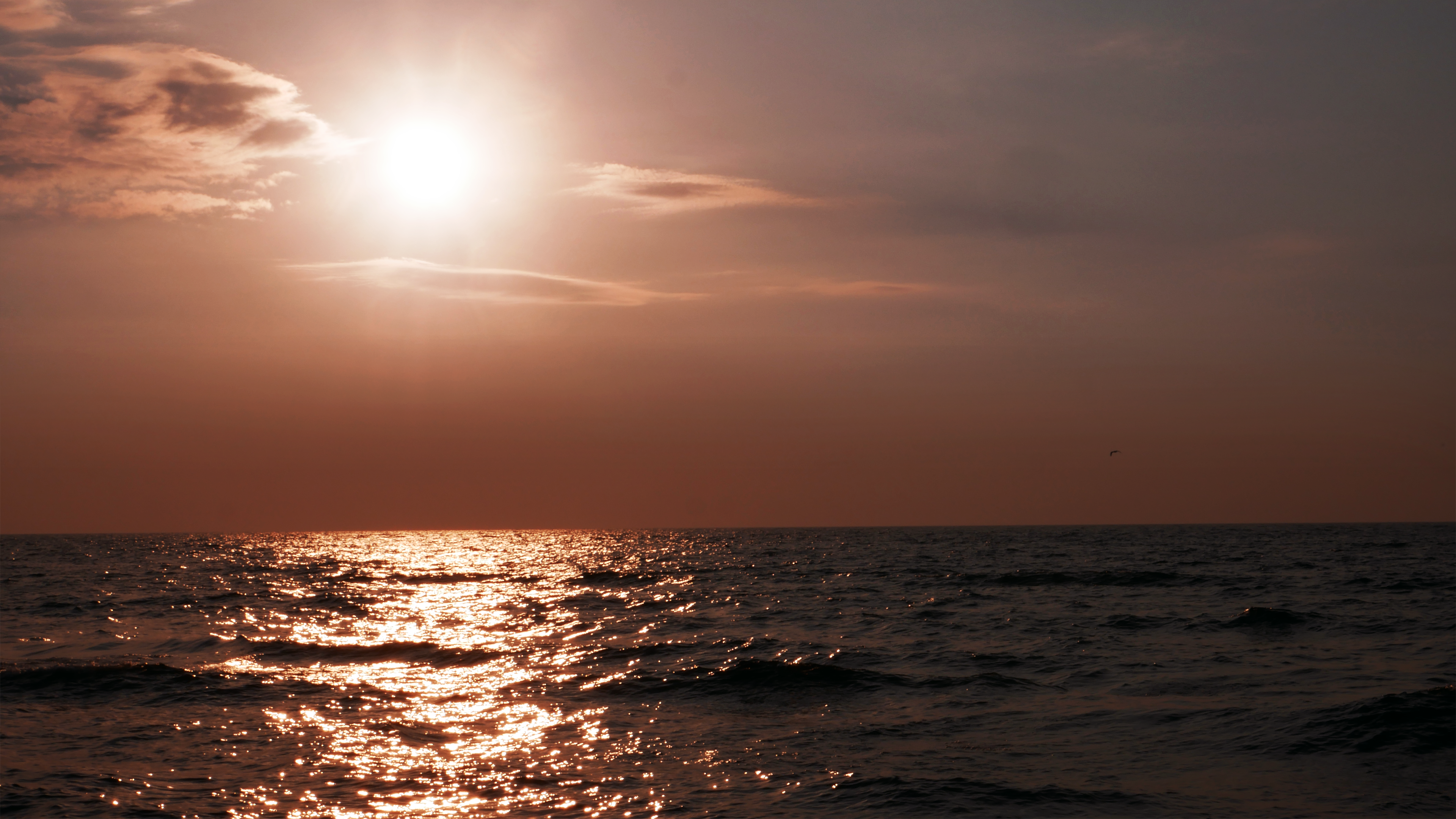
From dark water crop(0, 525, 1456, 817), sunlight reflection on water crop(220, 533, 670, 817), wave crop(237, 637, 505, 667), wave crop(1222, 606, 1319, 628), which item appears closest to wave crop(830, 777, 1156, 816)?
dark water crop(0, 525, 1456, 817)

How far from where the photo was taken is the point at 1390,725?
16688mm

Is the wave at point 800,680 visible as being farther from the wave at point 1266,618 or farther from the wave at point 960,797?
the wave at point 1266,618

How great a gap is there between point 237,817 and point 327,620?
27.0 meters

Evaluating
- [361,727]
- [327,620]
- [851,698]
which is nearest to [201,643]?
[327,620]

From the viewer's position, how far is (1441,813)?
12828 millimetres

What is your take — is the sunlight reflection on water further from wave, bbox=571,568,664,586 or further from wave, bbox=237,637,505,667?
wave, bbox=571,568,664,586

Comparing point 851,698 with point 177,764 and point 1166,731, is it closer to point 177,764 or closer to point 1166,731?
point 1166,731

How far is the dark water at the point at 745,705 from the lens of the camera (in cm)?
1391

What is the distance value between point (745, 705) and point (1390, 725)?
1115 cm

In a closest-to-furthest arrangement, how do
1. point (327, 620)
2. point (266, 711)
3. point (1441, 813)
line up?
point (1441, 813) → point (266, 711) → point (327, 620)

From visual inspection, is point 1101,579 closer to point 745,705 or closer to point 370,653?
point 745,705

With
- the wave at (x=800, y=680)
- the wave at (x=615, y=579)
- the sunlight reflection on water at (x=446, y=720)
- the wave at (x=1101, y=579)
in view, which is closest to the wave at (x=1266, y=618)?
the wave at (x=800, y=680)

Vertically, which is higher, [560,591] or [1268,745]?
[1268,745]

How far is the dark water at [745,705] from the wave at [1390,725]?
0.22 ft
